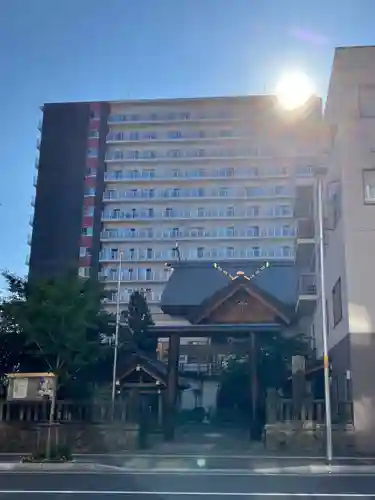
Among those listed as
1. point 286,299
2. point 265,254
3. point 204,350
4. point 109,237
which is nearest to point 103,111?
point 109,237

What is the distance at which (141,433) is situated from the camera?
56.7ft

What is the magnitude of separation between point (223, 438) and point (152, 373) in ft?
14.7

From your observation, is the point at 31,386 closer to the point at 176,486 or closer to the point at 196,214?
the point at 176,486

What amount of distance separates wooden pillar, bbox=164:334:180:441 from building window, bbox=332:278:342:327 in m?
5.23

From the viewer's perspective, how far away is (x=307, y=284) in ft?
84.6

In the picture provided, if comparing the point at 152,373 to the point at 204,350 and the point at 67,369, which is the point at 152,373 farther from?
the point at 67,369

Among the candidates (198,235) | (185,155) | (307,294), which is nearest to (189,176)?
(185,155)

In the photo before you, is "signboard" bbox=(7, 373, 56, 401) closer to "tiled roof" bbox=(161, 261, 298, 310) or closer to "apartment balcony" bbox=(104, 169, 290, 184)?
"tiled roof" bbox=(161, 261, 298, 310)

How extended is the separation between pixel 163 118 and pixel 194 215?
10836 mm

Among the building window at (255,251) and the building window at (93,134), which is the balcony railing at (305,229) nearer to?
the building window at (255,251)

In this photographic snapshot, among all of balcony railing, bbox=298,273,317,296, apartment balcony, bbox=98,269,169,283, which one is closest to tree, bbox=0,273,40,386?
balcony railing, bbox=298,273,317,296

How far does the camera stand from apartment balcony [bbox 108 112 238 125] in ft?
197

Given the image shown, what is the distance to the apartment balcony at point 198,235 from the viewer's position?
189ft

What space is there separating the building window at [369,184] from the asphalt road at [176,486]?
8.33m
